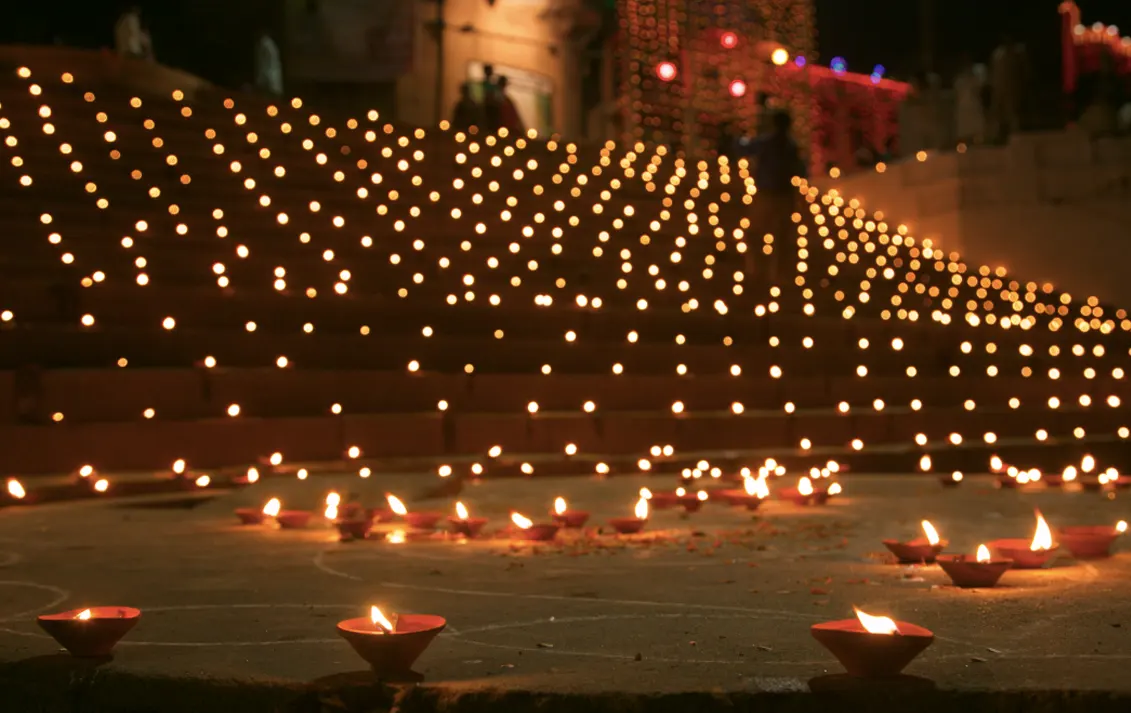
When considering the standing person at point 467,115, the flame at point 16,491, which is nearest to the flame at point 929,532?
the flame at point 16,491

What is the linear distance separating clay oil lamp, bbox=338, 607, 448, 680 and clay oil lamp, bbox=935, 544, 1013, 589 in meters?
1.61

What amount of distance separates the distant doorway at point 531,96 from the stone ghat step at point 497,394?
1413 cm

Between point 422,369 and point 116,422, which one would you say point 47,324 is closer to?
point 116,422

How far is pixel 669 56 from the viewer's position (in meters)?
19.9

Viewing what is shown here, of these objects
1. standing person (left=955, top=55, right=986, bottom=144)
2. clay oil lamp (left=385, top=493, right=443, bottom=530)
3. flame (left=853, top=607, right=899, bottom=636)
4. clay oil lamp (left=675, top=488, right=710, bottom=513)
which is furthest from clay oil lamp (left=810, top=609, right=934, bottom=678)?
standing person (left=955, top=55, right=986, bottom=144)

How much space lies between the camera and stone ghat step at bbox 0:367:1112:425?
20.5ft

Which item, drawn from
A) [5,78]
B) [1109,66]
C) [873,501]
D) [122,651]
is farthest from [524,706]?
[1109,66]

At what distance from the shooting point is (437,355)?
7.48 metres

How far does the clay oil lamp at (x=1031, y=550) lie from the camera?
11.8ft

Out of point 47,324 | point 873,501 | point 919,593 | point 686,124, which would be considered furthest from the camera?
point 686,124

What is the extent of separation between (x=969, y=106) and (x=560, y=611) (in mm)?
14475

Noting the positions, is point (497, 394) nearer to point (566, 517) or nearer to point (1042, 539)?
point (566, 517)

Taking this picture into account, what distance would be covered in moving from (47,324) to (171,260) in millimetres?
1676

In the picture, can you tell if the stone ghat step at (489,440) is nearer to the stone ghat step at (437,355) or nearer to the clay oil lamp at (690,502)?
the stone ghat step at (437,355)
